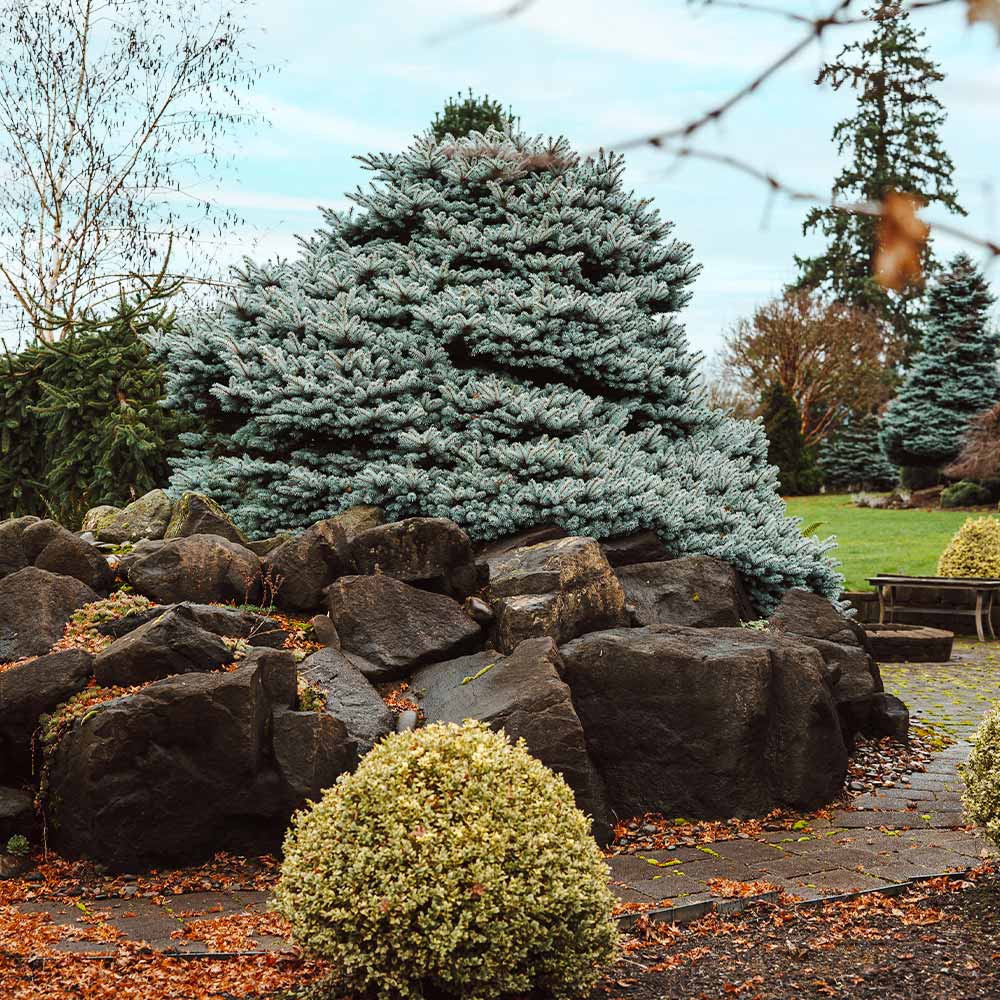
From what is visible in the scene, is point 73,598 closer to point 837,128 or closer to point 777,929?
point 777,929

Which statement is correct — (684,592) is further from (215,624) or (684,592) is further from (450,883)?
(450,883)

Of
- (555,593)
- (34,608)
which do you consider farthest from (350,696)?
(34,608)

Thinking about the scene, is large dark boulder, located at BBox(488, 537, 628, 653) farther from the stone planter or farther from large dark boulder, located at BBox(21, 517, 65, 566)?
the stone planter

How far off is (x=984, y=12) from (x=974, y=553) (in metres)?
16.0

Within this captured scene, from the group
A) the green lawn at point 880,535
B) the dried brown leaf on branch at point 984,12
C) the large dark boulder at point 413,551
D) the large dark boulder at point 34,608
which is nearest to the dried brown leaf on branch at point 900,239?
the dried brown leaf on branch at point 984,12

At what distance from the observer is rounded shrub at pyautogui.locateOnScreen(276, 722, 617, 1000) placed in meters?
3.59

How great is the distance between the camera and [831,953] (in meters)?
4.27

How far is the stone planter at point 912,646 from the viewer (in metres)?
12.8

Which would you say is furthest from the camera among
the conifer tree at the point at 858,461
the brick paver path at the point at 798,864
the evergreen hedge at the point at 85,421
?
the conifer tree at the point at 858,461

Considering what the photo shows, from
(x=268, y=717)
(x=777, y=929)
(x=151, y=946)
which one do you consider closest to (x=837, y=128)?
(x=777, y=929)

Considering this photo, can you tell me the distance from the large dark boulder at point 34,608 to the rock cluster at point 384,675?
0.01 meters

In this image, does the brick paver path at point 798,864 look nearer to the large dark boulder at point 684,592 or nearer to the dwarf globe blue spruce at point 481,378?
the large dark boulder at point 684,592

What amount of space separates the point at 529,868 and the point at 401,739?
0.70 meters

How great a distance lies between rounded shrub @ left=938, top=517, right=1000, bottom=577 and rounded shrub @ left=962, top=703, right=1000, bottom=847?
1123 centimetres
